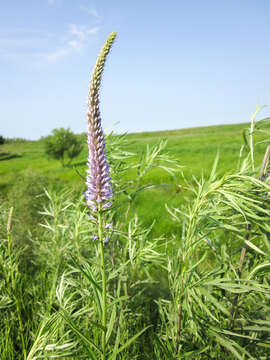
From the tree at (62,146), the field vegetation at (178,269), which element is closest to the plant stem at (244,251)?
the field vegetation at (178,269)

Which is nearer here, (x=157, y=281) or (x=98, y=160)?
(x=98, y=160)

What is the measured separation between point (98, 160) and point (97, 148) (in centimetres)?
7

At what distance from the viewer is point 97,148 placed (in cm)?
163

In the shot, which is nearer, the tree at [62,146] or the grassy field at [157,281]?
the grassy field at [157,281]

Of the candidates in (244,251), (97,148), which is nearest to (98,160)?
(97,148)

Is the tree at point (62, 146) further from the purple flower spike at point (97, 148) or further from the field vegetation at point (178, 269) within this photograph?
the purple flower spike at point (97, 148)

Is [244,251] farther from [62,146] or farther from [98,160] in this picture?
[62,146]

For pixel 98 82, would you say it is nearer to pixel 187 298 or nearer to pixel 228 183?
pixel 228 183

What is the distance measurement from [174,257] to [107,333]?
0.82 metres

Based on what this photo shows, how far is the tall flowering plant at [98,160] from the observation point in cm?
156

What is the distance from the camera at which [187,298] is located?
195 cm

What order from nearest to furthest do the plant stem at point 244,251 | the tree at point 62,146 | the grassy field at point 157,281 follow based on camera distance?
the grassy field at point 157,281 → the plant stem at point 244,251 → the tree at point 62,146

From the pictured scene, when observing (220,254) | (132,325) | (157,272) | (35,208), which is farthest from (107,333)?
(35,208)

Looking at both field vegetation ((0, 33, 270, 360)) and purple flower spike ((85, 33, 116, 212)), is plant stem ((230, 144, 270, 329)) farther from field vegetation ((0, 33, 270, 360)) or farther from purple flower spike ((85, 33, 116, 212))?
purple flower spike ((85, 33, 116, 212))
